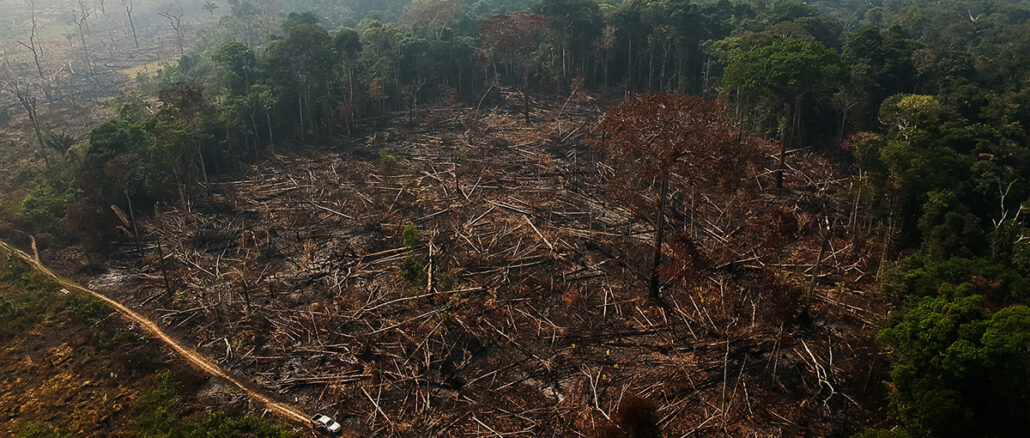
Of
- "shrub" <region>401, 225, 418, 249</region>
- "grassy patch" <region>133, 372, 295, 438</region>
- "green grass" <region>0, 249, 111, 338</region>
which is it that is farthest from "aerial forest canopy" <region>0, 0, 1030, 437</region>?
"grassy patch" <region>133, 372, 295, 438</region>

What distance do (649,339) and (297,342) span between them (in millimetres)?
12074

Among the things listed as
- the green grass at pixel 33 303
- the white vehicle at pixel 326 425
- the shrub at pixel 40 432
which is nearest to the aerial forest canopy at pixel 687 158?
the green grass at pixel 33 303

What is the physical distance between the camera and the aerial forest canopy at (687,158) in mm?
15383

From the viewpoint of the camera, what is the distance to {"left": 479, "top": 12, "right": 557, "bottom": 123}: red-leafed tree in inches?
1726

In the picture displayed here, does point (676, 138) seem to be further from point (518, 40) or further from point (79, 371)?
point (518, 40)

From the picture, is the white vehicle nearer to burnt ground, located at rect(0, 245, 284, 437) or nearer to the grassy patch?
the grassy patch

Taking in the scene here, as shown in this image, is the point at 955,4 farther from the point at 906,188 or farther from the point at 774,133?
the point at 906,188

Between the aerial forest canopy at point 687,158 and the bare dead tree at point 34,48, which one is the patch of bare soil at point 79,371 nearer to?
the aerial forest canopy at point 687,158

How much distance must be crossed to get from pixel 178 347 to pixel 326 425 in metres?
7.90

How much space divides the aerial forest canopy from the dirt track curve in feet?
5.67

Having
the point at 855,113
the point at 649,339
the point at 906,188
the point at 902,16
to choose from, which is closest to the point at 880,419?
the point at 649,339

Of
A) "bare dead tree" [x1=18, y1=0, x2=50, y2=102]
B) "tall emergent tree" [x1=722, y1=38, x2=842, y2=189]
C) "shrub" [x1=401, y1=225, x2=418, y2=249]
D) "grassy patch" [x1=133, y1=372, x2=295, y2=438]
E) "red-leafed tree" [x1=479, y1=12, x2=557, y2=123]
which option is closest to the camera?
"grassy patch" [x1=133, y1=372, x2=295, y2=438]

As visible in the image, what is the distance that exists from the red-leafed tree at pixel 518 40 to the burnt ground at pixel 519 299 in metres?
15.0

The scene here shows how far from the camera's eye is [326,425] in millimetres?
16094
